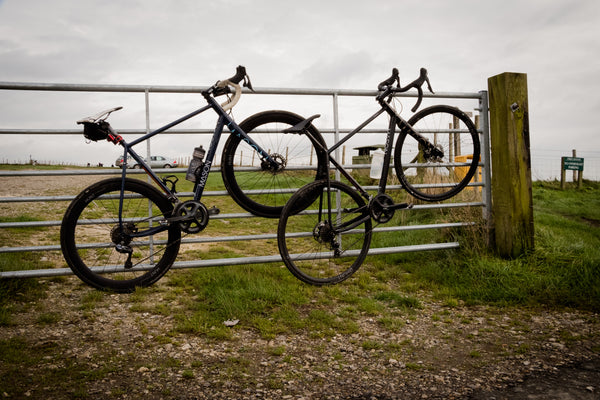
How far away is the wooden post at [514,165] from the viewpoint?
4680mm

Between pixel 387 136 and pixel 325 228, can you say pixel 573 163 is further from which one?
pixel 325 228

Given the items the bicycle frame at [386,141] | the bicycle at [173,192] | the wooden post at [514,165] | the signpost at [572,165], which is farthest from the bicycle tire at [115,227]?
the signpost at [572,165]

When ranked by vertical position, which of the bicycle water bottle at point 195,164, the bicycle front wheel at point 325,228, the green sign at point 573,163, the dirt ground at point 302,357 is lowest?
the dirt ground at point 302,357

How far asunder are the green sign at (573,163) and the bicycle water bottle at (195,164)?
17.1 meters

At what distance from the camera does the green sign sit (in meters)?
16.6

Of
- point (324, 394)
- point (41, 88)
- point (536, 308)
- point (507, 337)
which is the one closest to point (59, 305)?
point (41, 88)

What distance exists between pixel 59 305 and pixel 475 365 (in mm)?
3353

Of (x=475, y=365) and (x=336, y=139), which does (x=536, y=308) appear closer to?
(x=475, y=365)

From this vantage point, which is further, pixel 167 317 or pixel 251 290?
pixel 251 290

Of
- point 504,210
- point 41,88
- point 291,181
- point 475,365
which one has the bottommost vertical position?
point 475,365

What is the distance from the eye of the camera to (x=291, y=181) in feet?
13.5

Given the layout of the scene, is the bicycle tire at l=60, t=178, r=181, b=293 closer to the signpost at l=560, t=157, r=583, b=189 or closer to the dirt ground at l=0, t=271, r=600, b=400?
the dirt ground at l=0, t=271, r=600, b=400

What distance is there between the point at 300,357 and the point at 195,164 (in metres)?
1.85

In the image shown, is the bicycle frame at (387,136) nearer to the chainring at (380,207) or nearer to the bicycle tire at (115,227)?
the chainring at (380,207)
